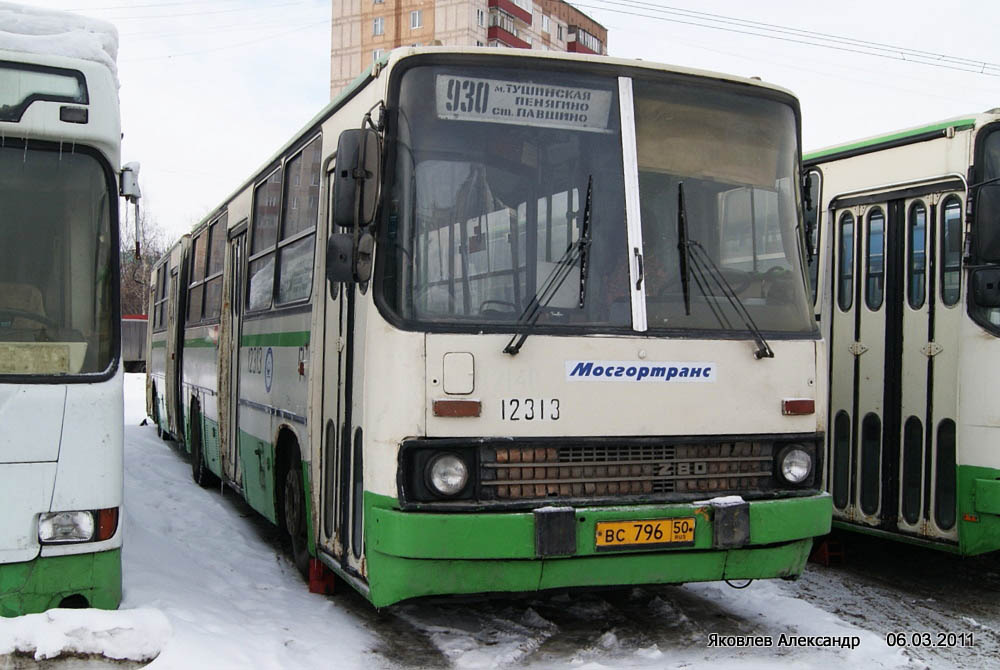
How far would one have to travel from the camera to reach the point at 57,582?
17.4 ft

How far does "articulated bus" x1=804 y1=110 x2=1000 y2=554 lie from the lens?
7168 mm

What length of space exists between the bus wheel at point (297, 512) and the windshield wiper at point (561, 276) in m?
2.49

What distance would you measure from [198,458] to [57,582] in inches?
283

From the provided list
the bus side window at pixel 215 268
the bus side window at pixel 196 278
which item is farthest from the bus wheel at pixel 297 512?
the bus side window at pixel 196 278

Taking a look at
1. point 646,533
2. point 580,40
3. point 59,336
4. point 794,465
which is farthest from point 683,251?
point 580,40

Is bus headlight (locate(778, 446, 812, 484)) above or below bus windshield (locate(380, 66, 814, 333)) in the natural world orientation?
below

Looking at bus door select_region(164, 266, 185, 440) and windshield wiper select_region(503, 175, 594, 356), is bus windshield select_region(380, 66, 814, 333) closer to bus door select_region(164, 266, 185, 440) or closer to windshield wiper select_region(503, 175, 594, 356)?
windshield wiper select_region(503, 175, 594, 356)

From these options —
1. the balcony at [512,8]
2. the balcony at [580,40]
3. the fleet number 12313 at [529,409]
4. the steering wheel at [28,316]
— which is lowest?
the fleet number 12313 at [529,409]

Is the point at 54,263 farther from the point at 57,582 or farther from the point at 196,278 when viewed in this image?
the point at 196,278

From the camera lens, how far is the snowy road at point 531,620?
18.4ft

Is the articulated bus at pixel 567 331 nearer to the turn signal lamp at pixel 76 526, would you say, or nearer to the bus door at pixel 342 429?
the bus door at pixel 342 429

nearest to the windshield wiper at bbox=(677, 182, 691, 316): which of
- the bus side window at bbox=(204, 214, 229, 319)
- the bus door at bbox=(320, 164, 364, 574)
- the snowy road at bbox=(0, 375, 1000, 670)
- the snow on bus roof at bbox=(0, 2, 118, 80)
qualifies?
the bus door at bbox=(320, 164, 364, 574)

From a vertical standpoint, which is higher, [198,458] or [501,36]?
[501,36]

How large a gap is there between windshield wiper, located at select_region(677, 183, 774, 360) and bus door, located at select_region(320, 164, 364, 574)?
1717 mm
